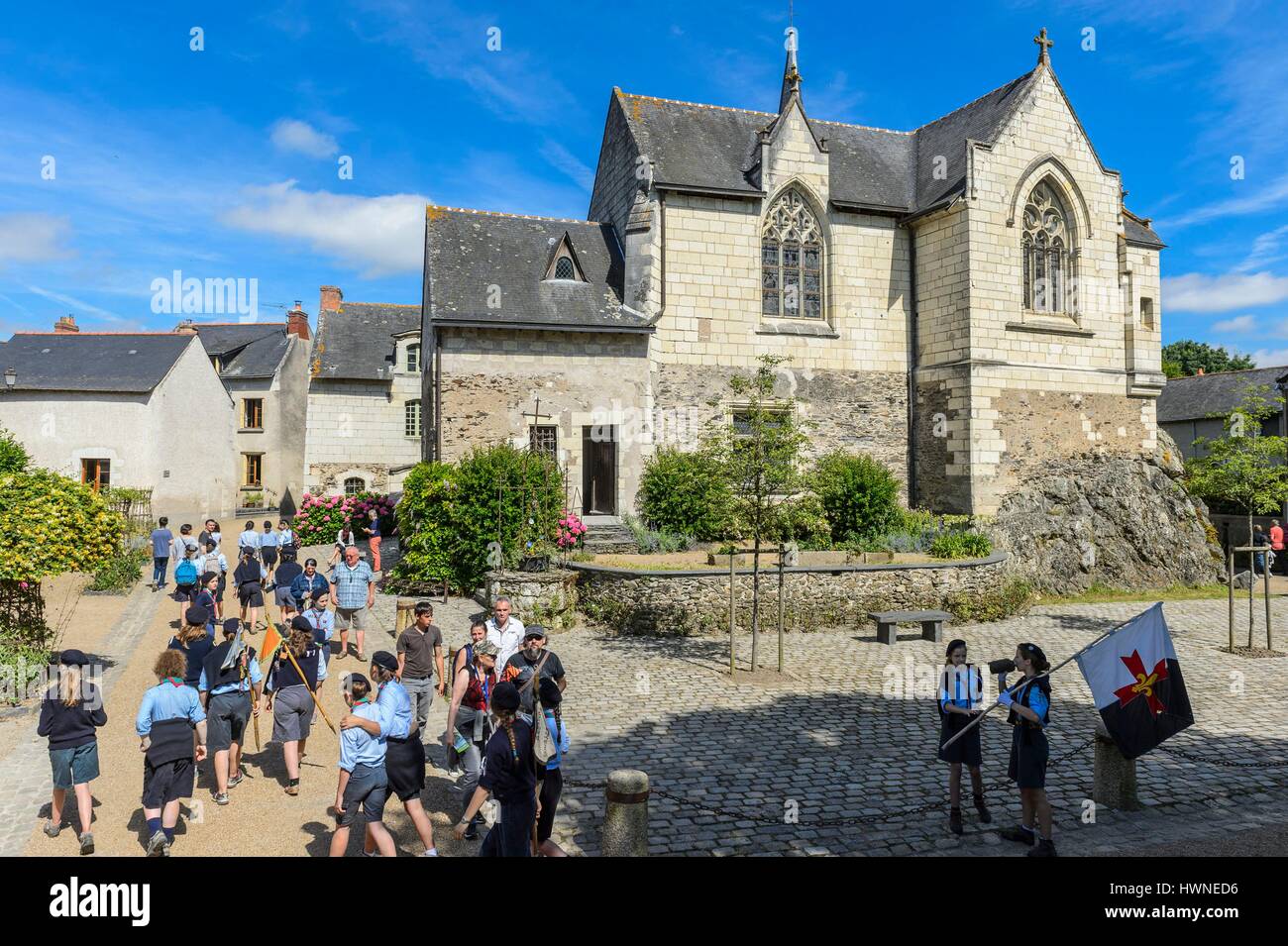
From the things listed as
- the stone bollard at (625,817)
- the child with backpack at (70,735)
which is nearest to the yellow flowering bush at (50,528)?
the child with backpack at (70,735)

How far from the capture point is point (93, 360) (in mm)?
29328

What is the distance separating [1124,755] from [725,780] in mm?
3420

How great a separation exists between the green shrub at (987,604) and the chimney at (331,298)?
2951cm

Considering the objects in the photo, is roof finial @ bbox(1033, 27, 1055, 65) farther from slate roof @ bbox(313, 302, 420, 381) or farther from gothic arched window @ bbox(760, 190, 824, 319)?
slate roof @ bbox(313, 302, 420, 381)

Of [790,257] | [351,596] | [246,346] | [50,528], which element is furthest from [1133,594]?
[246,346]

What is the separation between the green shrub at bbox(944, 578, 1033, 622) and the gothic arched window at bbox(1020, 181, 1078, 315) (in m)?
8.57

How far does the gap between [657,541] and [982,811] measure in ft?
36.0

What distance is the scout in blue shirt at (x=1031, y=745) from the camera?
580cm

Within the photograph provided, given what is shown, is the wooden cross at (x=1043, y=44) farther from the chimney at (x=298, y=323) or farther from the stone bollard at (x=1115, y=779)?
the chimney at (x=298, y=323)

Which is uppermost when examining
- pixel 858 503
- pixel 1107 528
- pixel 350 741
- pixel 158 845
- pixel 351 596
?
pixel 858 503

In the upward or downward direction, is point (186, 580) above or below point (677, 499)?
below

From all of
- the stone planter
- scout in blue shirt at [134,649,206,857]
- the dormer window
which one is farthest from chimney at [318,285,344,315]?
scout in blue shirt at [134,649,206,857]

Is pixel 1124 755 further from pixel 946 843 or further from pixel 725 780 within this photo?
pixel 725 780

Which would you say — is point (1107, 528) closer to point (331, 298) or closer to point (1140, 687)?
point (1140, 687)
